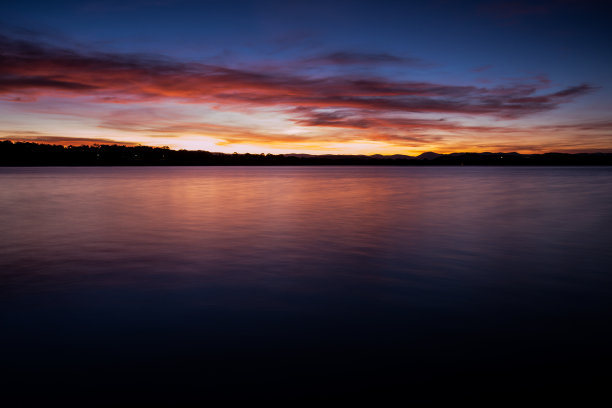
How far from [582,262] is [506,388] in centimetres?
967

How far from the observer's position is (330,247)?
50.3ft

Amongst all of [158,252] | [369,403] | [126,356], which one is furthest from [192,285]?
[369,403]

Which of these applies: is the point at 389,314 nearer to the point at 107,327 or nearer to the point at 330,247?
the point at 107,327

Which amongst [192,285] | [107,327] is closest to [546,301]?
[192,285]

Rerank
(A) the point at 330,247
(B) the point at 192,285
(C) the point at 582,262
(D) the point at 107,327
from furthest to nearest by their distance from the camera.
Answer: (A) the point at 330,247 → (C) the point at 582,262 → (B) the point at 192,285 → (D) the point at 107,327

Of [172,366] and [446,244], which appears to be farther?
[446,244]

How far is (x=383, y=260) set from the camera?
13.0 m

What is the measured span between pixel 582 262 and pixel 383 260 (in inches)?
253

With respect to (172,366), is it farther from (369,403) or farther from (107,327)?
(369,403)

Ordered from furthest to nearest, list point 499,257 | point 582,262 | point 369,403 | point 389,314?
point 499,257 → point 582,262 → point 389,314 → point 369,403

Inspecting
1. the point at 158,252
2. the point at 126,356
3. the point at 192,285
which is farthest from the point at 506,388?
the point at 158,252

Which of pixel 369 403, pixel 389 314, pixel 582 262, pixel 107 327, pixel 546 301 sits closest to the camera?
pixel 369 403

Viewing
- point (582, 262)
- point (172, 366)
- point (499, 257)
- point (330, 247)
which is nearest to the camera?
point (172, 366)

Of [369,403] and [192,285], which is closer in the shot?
[369,403]
